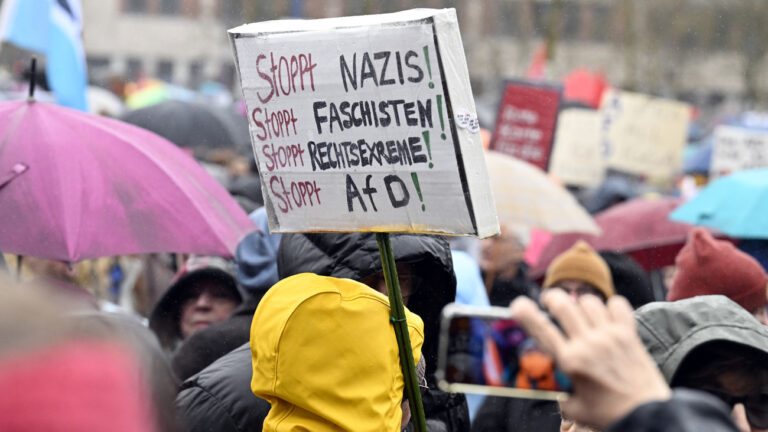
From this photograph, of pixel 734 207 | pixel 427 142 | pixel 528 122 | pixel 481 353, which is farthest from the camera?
pixel 528 122

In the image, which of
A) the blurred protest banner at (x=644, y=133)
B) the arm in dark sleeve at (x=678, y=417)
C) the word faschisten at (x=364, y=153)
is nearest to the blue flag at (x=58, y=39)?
the word faschisten at (x=364, y=153)

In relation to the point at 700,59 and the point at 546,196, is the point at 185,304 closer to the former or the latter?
the point at 546,196

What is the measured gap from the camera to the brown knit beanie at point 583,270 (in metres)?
4.93

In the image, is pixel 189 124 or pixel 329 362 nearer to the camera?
pixel 329 362

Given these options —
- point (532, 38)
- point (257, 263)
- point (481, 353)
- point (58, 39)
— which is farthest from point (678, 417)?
point (532, 38)

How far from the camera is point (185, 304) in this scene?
4.44m

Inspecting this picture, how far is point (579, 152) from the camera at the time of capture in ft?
31.9

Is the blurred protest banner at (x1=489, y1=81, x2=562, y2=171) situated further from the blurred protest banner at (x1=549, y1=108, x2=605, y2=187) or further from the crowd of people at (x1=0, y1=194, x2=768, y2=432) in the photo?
the crowd of people at (x1=0, y1=194, x2=768, y2=432)

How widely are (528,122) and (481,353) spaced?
5780 millimetres

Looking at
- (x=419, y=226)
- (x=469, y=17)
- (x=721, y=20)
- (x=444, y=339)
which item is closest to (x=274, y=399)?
(x=419, y=226)

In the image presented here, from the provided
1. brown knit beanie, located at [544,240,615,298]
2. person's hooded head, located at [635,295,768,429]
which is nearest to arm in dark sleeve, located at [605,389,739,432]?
person's hooded head, located at [635,295,768,429]

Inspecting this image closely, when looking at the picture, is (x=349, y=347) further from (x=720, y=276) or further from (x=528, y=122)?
(x=528, y=122)

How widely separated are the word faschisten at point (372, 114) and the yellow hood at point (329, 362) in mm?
359

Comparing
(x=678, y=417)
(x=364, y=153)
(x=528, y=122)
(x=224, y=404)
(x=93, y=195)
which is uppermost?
(x=364, y=153)
